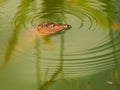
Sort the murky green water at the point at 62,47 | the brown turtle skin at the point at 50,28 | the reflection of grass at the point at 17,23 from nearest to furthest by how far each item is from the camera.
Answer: the murky green water at the point at 62,47
the reflection of grass at the point at 17,23
the brown turtle skin at the point at 50,28

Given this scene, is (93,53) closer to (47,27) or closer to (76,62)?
(76,62)

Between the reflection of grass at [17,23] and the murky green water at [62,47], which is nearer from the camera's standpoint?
the murky green water at [62,47]

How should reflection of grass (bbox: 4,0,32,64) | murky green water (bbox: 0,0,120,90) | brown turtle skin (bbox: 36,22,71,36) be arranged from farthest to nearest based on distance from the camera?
brown turtle skin (bbox: 36,22,71,36) → reflection of grass (bbox: 4,0,32,64) → murky green water (bbox: 0,0,120,90)

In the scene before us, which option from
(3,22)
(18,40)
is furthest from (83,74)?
(3,22)

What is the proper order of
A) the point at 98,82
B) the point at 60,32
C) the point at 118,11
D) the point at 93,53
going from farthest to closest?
the point at 118,11, the point at 60,32, the point at 93,53, the point at 98,82

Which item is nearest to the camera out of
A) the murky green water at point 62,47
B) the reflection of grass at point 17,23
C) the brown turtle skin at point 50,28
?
the murky green water at point 62,47

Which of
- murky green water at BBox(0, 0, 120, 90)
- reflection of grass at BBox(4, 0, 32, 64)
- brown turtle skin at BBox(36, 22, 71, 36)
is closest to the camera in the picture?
murky green water at BBox(0, 0, 120, 90)

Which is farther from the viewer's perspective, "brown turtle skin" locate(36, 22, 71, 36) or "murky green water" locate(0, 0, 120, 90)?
"brown turtle skin" locate(36, 22, 71, 36)
